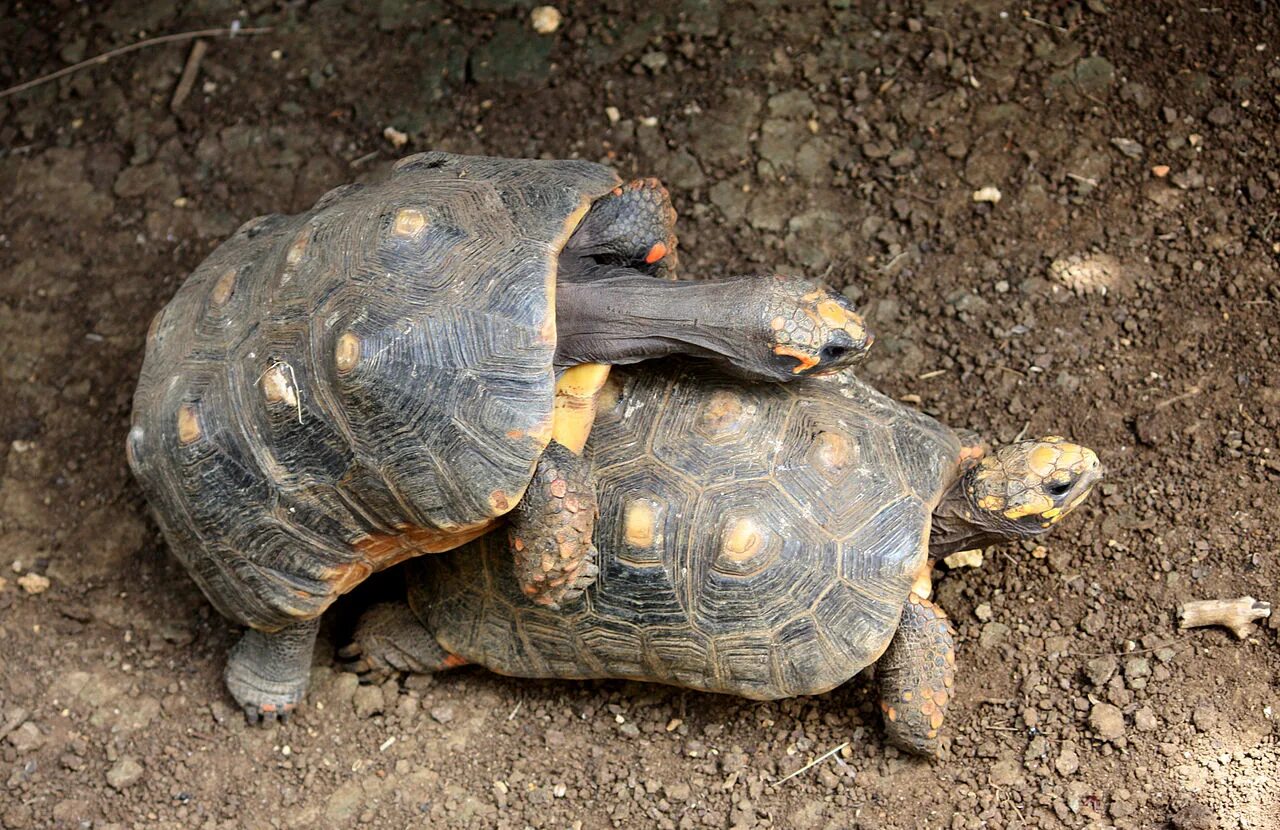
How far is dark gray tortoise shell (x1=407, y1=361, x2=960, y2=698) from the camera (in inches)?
153

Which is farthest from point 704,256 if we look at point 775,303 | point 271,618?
point 271,618

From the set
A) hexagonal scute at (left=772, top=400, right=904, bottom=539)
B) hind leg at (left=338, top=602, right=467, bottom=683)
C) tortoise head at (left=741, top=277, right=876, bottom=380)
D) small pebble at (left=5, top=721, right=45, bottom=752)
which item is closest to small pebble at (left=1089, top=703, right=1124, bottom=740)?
hexagonal scute at (left=772, top=400, right=904, bottom=539)

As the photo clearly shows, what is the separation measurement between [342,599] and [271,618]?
0.80 metres

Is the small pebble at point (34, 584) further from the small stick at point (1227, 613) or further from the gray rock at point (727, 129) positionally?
the small stick at point (1227, 613)

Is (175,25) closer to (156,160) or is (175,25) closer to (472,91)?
(156,160)

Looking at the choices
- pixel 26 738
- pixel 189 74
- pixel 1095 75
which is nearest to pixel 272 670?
pixel 26 738

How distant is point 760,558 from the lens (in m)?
3.87

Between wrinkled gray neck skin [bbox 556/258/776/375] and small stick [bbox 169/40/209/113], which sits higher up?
wrinkled gray neck skin [bbox 556/258/776/375]

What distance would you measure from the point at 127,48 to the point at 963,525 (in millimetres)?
4536

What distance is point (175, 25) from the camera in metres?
6.11

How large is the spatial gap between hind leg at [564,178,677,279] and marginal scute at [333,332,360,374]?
0.86 metres

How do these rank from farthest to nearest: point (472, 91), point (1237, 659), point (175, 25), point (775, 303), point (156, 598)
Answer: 1. point (175, 25)
2. point (472, 91)
3. point (156, 598)
4. point (1237, 659)
5. point (775, 303)

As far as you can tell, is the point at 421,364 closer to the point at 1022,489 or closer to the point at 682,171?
the point at 1022,489

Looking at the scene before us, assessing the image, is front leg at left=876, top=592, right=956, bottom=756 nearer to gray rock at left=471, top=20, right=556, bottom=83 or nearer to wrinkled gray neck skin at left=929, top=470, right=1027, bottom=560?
wrinkled gray neck skin at left=929, top=470, right=1027, bottom=560
